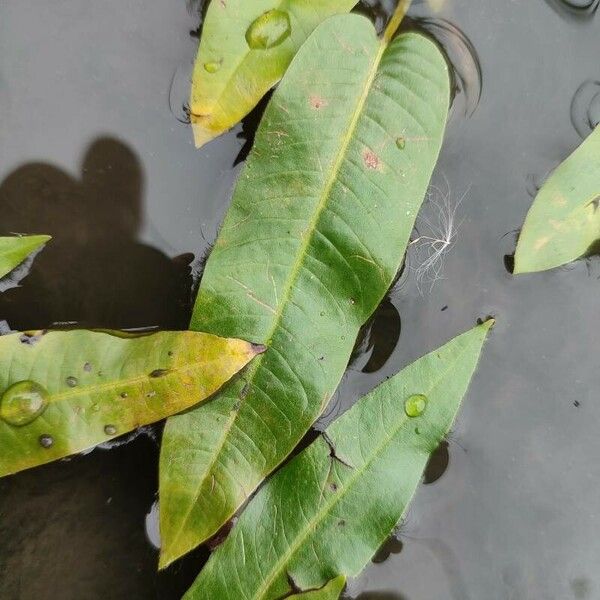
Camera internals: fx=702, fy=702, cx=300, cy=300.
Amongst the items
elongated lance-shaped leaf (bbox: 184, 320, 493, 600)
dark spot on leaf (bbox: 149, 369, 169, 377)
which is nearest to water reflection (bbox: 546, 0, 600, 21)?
elongated lance-shaped leaf (bbox: 184, 320, 493, 600)

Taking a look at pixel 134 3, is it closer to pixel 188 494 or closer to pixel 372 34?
pixel 372 34

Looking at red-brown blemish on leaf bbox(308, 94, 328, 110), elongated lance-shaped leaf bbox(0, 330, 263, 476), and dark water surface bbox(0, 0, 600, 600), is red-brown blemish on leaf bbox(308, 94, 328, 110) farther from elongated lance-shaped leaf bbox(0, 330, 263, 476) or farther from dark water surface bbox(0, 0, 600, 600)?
elongated lance-shaped leaf bbox(0, 330, 263, 476)

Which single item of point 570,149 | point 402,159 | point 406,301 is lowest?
point 406,301

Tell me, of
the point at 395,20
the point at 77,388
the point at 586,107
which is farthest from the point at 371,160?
the point at 77,388

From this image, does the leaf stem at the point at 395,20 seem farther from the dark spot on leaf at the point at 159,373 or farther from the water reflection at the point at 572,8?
the dark spot on leaf at the point at 159,373

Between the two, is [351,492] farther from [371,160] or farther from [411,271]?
[371,160]

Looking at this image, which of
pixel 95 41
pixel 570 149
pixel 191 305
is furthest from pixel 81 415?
pixel 570 149
